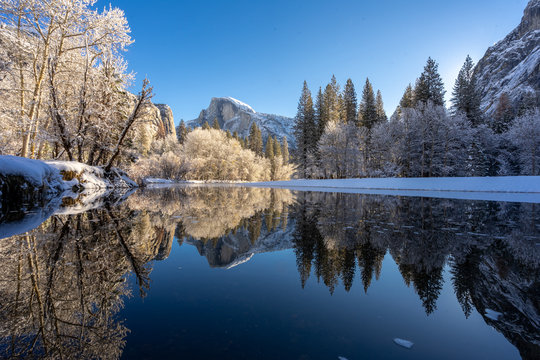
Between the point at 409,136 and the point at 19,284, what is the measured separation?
95.6 ft

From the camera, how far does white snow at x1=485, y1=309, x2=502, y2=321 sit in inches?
62.4

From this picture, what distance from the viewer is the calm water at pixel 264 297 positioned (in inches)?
50.0

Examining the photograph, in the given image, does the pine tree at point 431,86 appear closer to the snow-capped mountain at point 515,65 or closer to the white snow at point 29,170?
the snow-capped mountain at point 515,65

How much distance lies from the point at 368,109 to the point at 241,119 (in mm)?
108739

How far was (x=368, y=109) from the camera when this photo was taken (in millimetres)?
34875

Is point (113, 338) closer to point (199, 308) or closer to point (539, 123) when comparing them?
point (199, 308)

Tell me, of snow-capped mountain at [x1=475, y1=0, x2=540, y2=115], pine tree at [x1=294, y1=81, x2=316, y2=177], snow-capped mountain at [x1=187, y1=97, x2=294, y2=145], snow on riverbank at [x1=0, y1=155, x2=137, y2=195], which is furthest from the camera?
snow-capped mountain at [x1=187, y1=97, x2=294, y2=145]

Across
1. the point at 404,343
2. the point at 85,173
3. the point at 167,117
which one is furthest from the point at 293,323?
the point at 167,117

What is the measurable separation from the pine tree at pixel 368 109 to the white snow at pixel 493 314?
35732 millimetres

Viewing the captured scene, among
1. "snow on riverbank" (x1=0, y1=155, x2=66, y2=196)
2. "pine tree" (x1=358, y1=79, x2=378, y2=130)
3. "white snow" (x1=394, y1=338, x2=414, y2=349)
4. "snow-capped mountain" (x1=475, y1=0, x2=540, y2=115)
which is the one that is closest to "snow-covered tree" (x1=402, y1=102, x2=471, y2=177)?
"pine tree" (x1=358, y1=79, x2=378, y2=130)

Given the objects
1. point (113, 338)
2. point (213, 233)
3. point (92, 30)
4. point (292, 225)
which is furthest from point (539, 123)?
point (92, 30)

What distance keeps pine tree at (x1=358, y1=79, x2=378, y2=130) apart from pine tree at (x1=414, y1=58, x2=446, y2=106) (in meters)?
5.90

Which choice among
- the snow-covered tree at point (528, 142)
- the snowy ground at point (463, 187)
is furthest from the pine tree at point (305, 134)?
the snow-covered tree at point (528, 142)

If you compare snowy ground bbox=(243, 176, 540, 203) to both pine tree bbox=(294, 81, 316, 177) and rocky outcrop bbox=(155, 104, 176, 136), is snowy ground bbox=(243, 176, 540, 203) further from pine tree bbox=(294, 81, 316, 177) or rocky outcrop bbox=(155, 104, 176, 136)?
rocky outcrop bbox=(155, 104, 176, 136)
